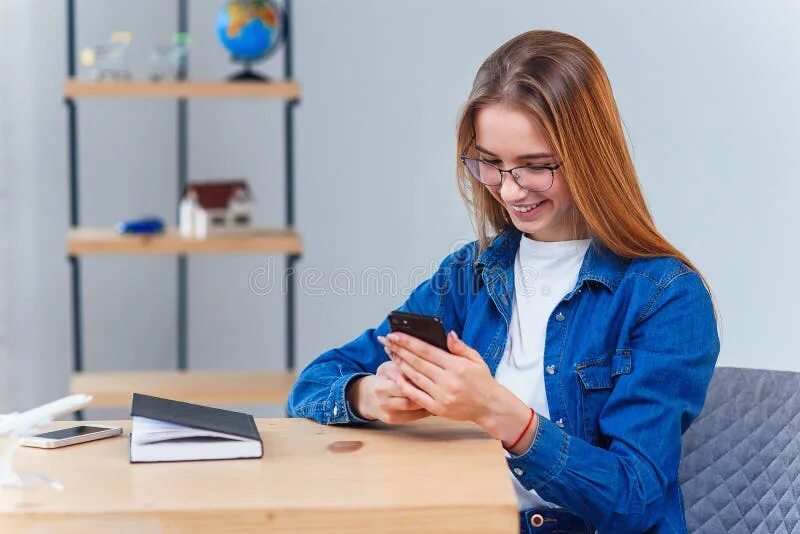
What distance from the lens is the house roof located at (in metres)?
2.77

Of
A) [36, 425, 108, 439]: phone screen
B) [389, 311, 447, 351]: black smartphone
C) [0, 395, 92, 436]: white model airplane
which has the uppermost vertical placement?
[389, 311, 447, 351]: black smartphone

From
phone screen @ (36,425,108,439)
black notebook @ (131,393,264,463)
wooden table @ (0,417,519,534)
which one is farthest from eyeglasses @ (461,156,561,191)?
phone screen @ (36,425,108,439)

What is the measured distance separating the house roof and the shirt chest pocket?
64.6 inches

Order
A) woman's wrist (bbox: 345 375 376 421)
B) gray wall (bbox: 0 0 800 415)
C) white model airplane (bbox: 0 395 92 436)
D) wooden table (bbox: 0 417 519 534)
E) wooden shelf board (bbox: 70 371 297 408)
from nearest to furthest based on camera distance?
wooden table (bbox: 0 417 519 534) < white model airplane (bbox: 0 395 92 436) < woman's wrist (bbox: 345 375 376 421) < wooden shelf board (bbox: 70 371 297 408) < gray wall (bbox: 0 0 800 415)

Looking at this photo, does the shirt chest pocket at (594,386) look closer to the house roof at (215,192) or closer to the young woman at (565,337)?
the young woman at (565,337)

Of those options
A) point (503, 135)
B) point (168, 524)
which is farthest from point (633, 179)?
point (168, 524)

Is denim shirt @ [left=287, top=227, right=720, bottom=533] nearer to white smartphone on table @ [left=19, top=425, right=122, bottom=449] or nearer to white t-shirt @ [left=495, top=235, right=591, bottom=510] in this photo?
white t-shirt @ [left=495, top=235, right=591, bottom=510]

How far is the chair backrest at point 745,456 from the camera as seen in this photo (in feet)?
4.63

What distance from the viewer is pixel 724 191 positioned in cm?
285

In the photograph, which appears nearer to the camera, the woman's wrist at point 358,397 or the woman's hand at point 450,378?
the woman's hand at point 450,378

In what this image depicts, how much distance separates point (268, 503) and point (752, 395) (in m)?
0.82

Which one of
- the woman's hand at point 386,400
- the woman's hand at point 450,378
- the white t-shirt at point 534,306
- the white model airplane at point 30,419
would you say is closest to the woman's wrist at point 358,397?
the woman's hand at point 386,400

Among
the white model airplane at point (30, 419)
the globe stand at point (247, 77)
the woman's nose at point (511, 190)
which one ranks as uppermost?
the globe stand at point (247, 77)

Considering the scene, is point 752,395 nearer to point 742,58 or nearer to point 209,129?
point 742,58
